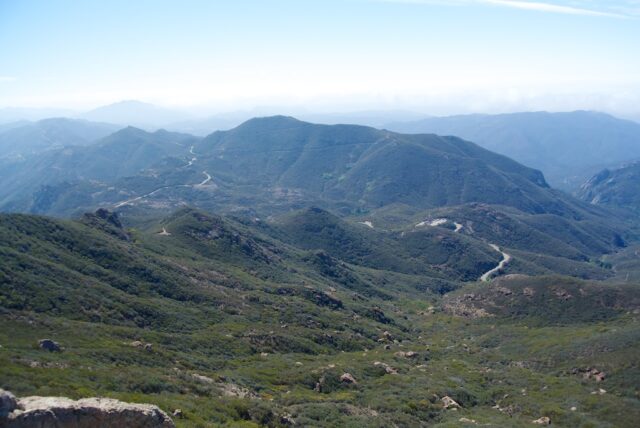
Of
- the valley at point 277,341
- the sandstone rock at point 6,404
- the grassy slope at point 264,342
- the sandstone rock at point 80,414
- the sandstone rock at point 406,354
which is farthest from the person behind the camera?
the sandstone rock at point 406,354

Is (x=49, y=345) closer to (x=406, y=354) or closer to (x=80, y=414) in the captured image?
(x=80, y=414)

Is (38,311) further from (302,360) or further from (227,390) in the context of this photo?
(302,360)

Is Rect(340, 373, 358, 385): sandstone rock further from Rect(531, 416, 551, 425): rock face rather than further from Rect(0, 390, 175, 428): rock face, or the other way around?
Rect(0, 390, 175, 428): rock face

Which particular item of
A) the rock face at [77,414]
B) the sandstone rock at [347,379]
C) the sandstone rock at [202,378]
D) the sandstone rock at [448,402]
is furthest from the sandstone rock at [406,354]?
the rock face at [77,414]

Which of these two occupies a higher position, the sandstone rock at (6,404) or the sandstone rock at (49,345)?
the sandstone rock at (6,404)

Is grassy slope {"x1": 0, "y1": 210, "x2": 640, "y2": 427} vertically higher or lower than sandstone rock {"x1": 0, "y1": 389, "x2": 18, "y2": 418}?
lower

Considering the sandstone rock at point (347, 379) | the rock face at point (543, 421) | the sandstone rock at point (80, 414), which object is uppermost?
the sandstone rock at point (80, 414)

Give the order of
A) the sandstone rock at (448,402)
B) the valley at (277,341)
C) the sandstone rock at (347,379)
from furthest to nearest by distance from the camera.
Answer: the sandstone rock at (347,379), the sandstone rock at (448,402), the valley at (277,341)

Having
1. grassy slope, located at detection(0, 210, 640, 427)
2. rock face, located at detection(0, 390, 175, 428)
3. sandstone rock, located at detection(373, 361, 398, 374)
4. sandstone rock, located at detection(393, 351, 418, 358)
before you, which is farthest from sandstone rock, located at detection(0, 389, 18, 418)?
sandstone rock, located at detection(393, 351, 418, 358)

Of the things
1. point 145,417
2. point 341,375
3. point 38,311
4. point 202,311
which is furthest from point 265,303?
point 145,417

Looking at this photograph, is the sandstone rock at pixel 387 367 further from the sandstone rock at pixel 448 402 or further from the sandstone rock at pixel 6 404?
the sandstone rock at pixel 6 404
